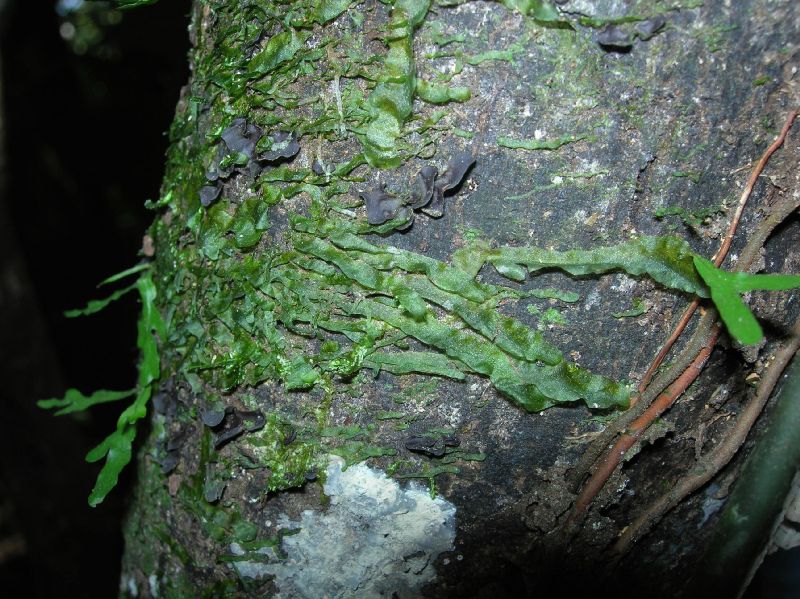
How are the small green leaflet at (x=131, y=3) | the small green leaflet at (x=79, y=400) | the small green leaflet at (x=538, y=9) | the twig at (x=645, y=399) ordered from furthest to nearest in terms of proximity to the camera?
the small green leaflet at (x=79, y=400) < the small green leaflet at (x=131, y=3) < the twig at (x=645, y=399) < the small green leaflet at (x=538, y=9)

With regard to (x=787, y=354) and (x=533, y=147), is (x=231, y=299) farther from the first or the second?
(x=787, y=354)

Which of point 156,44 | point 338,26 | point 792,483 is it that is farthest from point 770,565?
point 156,44

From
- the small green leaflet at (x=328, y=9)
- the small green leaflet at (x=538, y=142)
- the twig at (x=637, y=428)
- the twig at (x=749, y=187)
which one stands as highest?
the small green leaflet at (x=328, y=9)

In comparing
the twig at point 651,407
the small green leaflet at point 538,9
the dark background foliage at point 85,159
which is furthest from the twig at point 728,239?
the dark background foliage at point 85,159

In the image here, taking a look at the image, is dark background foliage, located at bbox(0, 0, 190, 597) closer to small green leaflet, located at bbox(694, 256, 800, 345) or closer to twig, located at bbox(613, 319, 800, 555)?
twig, located at bbox(613, 319, 800, 555)

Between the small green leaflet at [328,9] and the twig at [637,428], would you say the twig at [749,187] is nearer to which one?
the twig at [637,428]

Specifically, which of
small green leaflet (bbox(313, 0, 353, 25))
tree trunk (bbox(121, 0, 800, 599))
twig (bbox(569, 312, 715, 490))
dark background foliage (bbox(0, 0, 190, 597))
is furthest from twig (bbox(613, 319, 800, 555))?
dark background foliage (bbox(0, 0, 190, 597))
